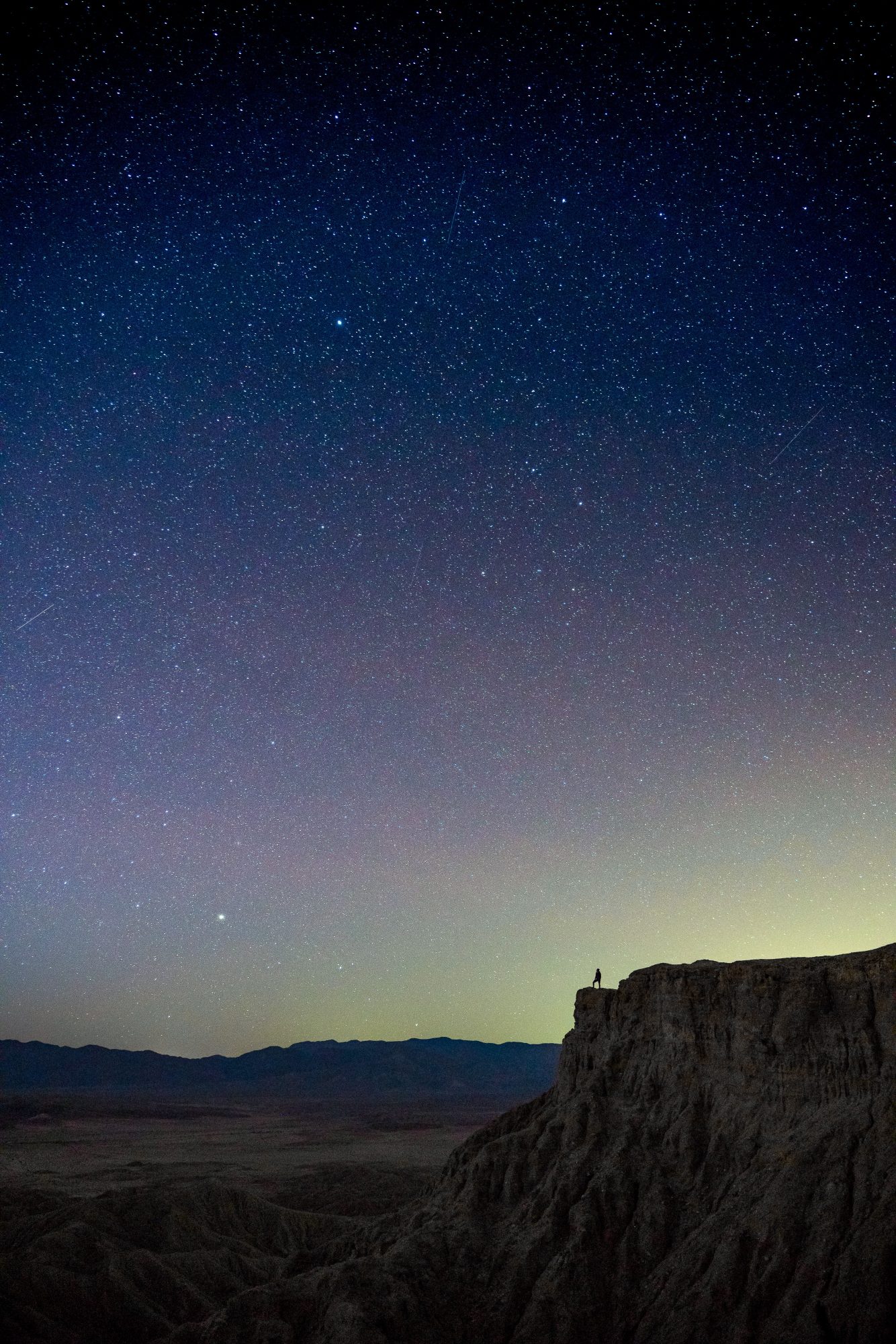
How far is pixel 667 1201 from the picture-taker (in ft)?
117

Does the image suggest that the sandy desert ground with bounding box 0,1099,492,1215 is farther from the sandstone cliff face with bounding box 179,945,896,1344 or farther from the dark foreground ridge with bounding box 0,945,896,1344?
the sandstone cliff face with bounding box 179,945,896,1344

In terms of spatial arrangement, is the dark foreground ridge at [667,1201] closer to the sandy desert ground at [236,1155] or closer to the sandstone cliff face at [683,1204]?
the sandstone cliff face at [683,1204]

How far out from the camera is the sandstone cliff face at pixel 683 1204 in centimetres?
2975

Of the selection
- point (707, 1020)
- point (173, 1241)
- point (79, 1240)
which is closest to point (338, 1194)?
point (173, 1241)

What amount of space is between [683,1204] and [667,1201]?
24.6 inches

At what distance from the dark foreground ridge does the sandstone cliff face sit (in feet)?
0.23

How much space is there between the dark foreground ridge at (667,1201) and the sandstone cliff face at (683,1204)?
71 millimetres

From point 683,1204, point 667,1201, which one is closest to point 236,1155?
point 667,1201

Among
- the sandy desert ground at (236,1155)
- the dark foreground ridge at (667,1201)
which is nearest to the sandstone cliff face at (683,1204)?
the dark foreground ridge at (667,1201)

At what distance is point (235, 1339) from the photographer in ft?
117

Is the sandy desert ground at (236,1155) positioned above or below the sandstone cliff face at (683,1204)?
below

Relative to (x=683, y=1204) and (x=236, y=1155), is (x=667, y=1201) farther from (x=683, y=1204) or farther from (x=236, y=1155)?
(x=236, y=1155)

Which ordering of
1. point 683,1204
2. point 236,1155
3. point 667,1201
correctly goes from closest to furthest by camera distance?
point 683,1204 < point 667,1201 < point 236,1155

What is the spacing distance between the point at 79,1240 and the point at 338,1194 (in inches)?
1621
